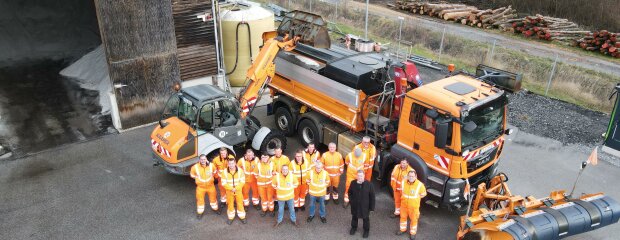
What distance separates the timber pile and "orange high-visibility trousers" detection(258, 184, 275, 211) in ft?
59.3

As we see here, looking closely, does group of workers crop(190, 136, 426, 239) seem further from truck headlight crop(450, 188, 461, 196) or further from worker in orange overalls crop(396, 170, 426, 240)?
truck headlight crop(450, 188, 461, 196)

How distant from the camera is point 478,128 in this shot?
8.38 m

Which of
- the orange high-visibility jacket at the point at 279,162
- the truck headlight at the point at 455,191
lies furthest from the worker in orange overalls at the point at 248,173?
the truck headlight at the point at 455,191

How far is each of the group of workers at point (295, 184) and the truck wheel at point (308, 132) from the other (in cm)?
216

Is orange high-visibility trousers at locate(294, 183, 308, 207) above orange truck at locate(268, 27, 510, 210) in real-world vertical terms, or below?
below

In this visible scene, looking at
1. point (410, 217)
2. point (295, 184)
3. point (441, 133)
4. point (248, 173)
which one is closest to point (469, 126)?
point (441, 133)

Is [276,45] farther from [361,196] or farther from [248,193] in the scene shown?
[361,196]

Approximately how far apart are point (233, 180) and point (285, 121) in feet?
13.6

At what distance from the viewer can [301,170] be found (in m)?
8.70

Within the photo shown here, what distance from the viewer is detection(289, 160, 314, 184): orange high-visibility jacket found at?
28.4 ft

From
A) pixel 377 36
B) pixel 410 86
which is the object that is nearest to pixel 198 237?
pixel 410 86

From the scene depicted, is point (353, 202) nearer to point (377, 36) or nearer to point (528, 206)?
point (528, 206)

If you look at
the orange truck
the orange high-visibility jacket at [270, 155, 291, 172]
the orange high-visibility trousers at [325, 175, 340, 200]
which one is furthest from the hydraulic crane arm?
the orange high-visibility trousers at [325, 175, 340, 200]

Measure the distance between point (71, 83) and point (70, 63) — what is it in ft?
7.99
